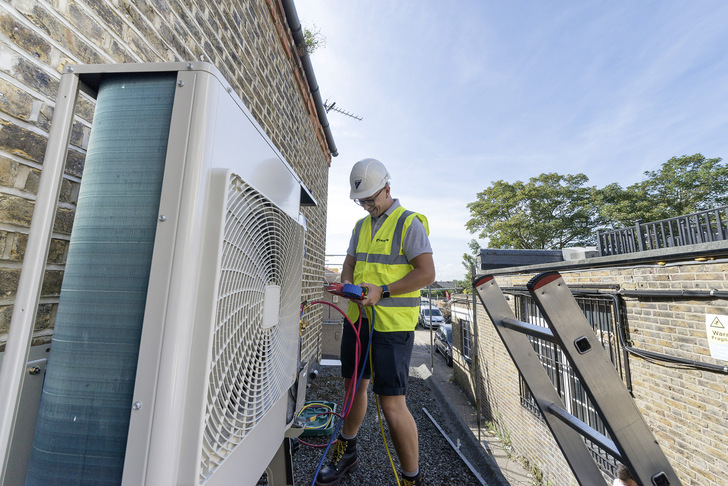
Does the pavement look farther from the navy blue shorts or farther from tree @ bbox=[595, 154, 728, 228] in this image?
tree @ bbox=[595, 154, 728, 228]

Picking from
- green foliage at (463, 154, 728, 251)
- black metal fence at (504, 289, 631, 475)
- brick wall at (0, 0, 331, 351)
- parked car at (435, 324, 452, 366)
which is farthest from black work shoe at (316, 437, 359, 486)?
green foliage at (463, 154, 728, 251)

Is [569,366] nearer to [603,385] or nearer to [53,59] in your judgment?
[603,385]

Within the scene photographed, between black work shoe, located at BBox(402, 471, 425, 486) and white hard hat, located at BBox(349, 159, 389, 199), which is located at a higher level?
white hard hat, located at BBox(349, 159, 389, 199)

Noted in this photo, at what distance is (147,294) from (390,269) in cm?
146

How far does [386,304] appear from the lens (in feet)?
6.27

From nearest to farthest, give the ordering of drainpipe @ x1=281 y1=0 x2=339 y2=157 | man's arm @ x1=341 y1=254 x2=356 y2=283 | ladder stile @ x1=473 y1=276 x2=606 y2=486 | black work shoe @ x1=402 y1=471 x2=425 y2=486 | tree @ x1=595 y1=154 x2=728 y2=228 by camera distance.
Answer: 1. ladder stile @ x1=473 y1=276 x2=606 y2=486
2. black work shoe @ x1=402 y1=471 x2=425 y2=486
3. man's arm @ x1=341 y1=254 x2=356 y2=283
4. drainpipe @ x1=281 y1=0 x2=339 y2=157
5. tree @ x1=595 y1=154 x2=728 y2=228

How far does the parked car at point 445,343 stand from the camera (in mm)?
15922

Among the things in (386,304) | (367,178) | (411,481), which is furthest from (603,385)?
(367,178)

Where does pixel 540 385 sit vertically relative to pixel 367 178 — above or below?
below

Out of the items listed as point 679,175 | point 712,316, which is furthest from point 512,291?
point 679,175

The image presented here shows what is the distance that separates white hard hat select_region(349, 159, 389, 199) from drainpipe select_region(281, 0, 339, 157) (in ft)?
7.27

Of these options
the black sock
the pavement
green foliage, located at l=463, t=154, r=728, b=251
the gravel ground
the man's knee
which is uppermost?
green foliage, located at l=463, t=154, r=728, b=251

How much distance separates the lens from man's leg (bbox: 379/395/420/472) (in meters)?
1.81

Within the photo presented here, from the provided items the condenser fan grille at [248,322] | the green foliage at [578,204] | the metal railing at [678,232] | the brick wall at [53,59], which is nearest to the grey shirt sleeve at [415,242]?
the condenser fan grille at [248,322]
